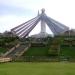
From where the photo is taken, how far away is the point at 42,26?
9856cm

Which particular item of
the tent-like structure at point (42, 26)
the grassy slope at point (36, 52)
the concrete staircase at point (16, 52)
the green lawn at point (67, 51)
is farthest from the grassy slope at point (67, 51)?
the tent-like structure at point (42, 26)

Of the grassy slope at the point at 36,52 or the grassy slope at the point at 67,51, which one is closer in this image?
the grassy slope at the point at 67,51

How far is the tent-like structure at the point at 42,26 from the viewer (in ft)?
289

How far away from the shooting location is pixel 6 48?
60250 mm

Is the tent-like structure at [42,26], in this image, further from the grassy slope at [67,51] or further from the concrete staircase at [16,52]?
the grassy slope at [67,51]

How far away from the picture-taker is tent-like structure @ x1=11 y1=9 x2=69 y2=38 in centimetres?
8800

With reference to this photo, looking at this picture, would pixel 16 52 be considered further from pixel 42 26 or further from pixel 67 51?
pixel 42 26

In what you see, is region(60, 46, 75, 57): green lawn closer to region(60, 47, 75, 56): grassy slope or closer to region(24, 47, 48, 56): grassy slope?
region(60, 47, 75, 56): grassy slope
